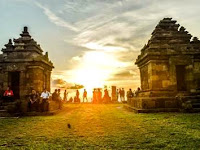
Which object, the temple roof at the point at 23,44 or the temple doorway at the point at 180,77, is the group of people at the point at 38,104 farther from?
the temple doorway at the point at 180,77

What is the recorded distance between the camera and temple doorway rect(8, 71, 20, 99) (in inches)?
731

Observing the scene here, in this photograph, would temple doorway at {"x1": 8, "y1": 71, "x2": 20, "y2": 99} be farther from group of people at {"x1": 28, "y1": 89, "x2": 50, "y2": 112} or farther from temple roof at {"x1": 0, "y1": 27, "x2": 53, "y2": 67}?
group of people at {"x1": 28, "y1": 89, "x2": 50, "y2": 112}

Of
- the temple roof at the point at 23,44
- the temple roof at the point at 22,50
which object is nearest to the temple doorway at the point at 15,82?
the temple roof at the point at 22,50

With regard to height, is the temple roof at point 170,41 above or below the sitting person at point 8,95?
above

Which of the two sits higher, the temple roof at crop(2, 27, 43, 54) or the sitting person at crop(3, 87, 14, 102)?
the temple roof at crop(2, 27, 43, 54)

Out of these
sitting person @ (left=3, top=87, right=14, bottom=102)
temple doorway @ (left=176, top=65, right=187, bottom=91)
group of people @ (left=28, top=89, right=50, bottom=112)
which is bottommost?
group of people @ (left=28, top=89, right=50, bottom=112)

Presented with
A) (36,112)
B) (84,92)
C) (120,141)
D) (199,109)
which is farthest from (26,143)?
(84,92)

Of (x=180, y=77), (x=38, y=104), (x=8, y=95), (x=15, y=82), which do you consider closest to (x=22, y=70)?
(x=15, y=82)

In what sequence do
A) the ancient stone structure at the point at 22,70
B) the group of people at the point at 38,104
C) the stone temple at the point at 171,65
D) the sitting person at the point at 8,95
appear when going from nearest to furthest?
1. the group of people at the point at 38,104
2. the stone temple at the point at 171,65
3. the sitting person at the point at 8,95
4. the ancient stone structure at the point at 22,70

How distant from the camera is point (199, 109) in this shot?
13250mm

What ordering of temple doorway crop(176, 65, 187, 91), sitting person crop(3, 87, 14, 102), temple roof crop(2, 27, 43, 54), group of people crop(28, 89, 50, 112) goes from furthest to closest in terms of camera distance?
temple roof crop(2, 27, 43, 54) → temple doorway crop(176, 65, 187, 91) → sitting person crop(3, 87, 14, 102) → group of people crop(28, 89, 50, 112)

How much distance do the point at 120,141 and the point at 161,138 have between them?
1290mm

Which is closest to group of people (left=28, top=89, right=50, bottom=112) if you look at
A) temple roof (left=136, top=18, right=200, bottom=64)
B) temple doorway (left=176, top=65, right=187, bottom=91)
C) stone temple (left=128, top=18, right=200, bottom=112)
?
stone temple (left=128, top=18, right=200, bottom=112)

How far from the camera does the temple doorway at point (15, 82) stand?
1858 centimetres
